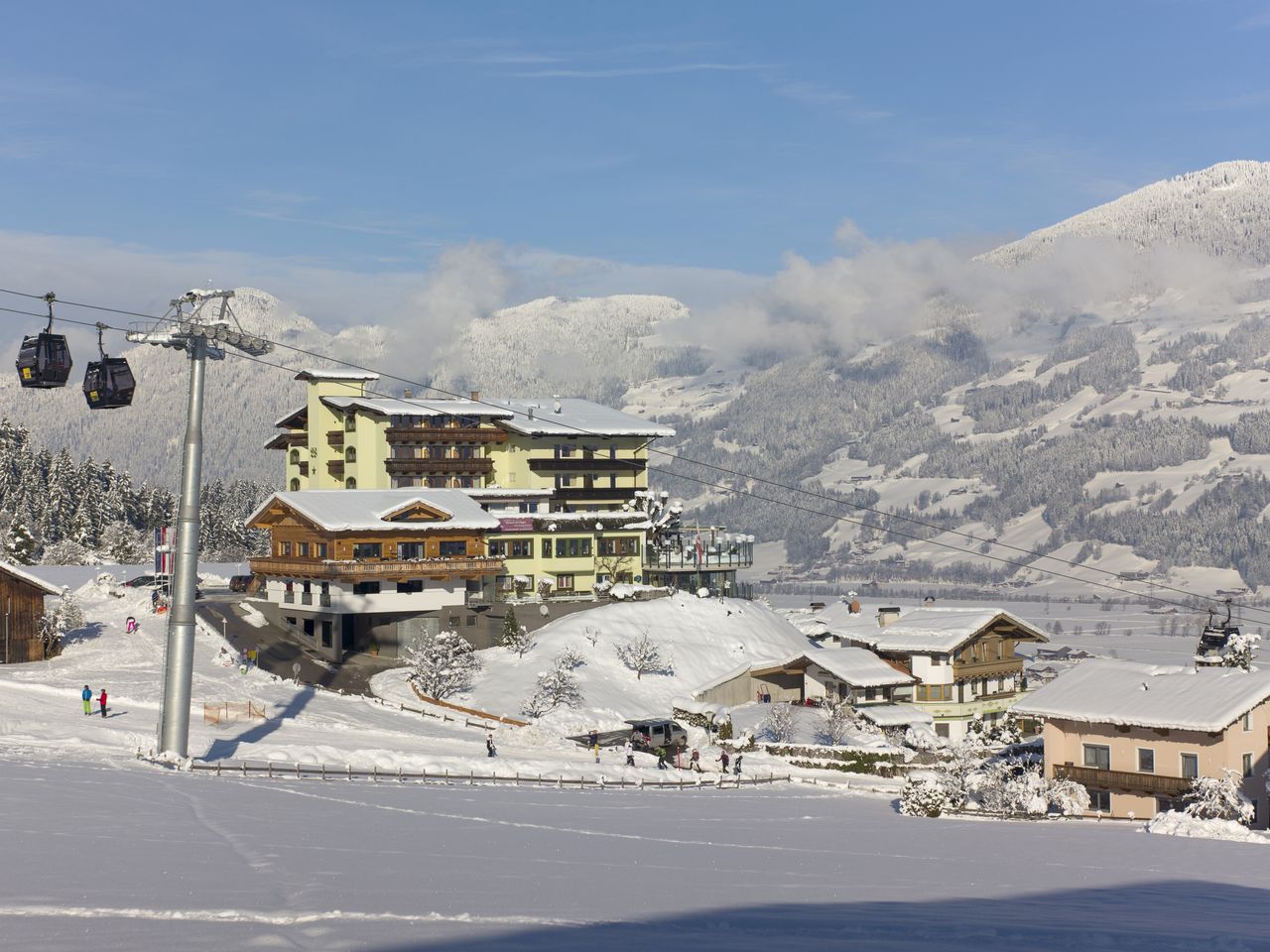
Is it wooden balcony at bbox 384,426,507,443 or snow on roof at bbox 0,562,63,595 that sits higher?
wooden balcony at bbox 384,426,507,443

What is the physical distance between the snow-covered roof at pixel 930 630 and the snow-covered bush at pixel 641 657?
19.3m

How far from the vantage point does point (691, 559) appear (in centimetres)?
9919

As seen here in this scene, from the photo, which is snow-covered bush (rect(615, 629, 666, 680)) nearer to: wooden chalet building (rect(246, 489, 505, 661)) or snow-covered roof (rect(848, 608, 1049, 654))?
wooden chalet building (rect(246, 489, 505, 661))

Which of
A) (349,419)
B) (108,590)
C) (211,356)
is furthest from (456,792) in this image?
(349,419)

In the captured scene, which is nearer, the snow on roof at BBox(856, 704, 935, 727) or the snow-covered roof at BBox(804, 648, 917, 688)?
the snow on roof at BBox(856, 704, 935, 727)

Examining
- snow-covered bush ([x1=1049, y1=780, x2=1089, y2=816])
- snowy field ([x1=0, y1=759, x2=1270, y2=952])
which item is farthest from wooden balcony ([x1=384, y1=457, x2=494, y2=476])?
snowy field ([x1=0, y1=759, x2=1270, y2=952])

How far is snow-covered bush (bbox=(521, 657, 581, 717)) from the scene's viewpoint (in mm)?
70188

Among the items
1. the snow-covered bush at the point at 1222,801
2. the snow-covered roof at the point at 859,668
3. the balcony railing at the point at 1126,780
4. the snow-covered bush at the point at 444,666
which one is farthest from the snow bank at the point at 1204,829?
the snow-covered roof at the point at 859,668

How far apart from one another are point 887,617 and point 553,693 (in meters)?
34.9

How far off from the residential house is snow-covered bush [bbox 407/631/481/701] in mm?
28530

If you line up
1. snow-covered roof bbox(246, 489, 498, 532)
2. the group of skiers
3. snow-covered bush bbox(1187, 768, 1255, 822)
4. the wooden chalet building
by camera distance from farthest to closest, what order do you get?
snow-covered roof bbox(246, 489, 498, 532), the wooden chalet building, the group of skiers, snow-covered bush bbox(1187, 768, 1255, 822)

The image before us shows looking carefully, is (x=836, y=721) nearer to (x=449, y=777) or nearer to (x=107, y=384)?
(x=449, y=777)

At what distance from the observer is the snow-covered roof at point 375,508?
8006 cm

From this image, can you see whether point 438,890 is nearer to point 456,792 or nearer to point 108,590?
point 456,792
